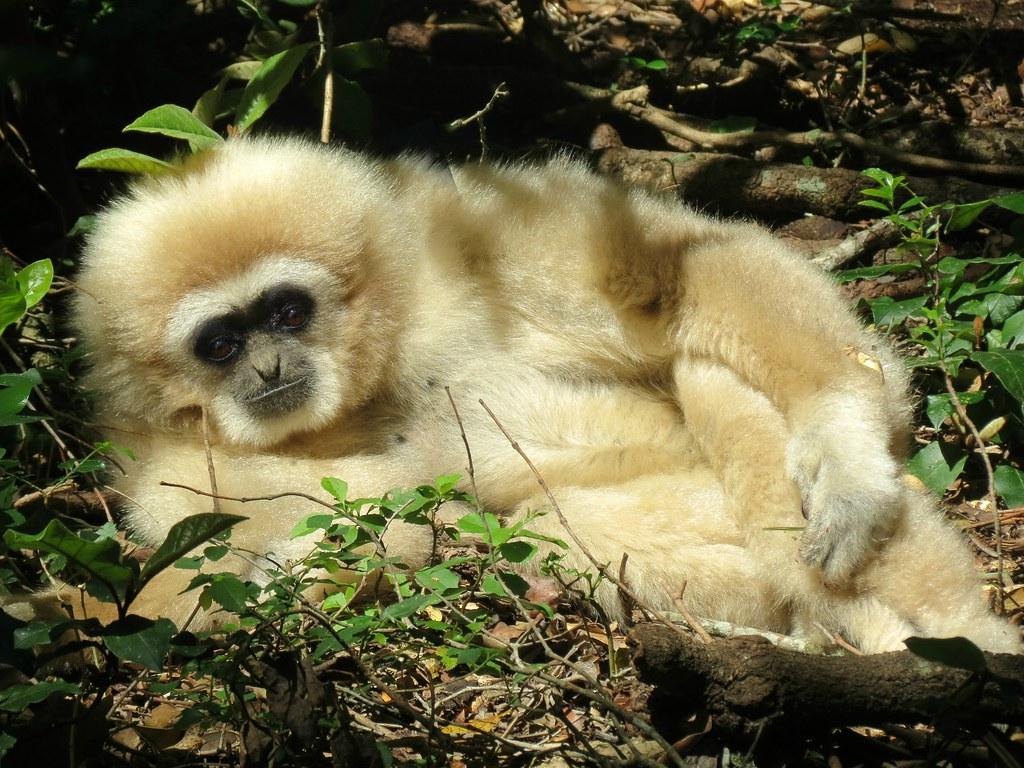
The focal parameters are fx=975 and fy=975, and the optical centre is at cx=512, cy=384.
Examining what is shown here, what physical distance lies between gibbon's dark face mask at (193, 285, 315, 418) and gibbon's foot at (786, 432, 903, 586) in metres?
2.27

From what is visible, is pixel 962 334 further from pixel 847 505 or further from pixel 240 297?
pixel 240 297

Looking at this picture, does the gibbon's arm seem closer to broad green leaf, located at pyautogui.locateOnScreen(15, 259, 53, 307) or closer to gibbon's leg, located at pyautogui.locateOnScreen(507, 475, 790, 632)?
gibbon's leg, located at pyautogui.locateOnScreen(507, 475, 790, 632)

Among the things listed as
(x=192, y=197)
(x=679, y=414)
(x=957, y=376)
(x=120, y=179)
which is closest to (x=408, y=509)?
(x=679, y=414)

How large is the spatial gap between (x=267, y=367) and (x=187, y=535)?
68.6 inches

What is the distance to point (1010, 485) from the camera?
436cm

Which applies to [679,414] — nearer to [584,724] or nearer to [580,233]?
[580,233]

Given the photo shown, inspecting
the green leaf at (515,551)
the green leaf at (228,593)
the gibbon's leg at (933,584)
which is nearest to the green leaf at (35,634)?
the green leaf at (228,593)

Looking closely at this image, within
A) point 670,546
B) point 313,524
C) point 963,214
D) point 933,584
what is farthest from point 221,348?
point 963,214

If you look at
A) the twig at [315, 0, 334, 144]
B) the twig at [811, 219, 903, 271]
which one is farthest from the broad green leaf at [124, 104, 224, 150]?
the twig at [811, 219, 903, 271]

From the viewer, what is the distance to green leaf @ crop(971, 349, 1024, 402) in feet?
14.1

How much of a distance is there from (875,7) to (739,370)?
13.9 ft

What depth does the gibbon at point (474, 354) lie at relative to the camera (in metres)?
4.12

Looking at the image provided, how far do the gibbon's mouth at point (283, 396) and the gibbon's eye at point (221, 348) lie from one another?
240 millimetres

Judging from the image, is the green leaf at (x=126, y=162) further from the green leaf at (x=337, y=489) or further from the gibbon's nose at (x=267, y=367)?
the green leaf at (x=337, y=489)
